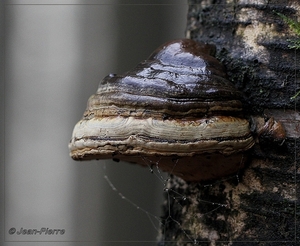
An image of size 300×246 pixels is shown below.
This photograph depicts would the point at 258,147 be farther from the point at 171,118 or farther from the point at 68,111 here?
the point at 68,111

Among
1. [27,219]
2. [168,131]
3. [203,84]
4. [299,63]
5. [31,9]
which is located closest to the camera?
[168,131]

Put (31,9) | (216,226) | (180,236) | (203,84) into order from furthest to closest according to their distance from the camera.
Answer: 1. (31,9)
2. (180,236)
3. (216,226)
4. (203,84)

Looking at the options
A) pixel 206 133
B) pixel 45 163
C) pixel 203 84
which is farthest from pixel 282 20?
pixel 45 163

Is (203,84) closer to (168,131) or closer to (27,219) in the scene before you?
(168,131)

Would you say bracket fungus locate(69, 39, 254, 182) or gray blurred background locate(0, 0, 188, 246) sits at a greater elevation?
bracket fungus locate(69, 39, 254, 182)

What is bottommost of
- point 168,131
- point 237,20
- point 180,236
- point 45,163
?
point 45,163

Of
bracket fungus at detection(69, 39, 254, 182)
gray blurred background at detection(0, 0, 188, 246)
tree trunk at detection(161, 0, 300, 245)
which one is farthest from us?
gray blurred background at detection(0, 0, 188, 246)

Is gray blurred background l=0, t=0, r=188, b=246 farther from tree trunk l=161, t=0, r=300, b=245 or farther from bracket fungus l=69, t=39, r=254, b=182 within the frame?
bracket fungus l=69, t=39, r=254, b=182

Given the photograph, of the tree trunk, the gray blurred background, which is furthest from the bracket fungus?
the gray blurred background
